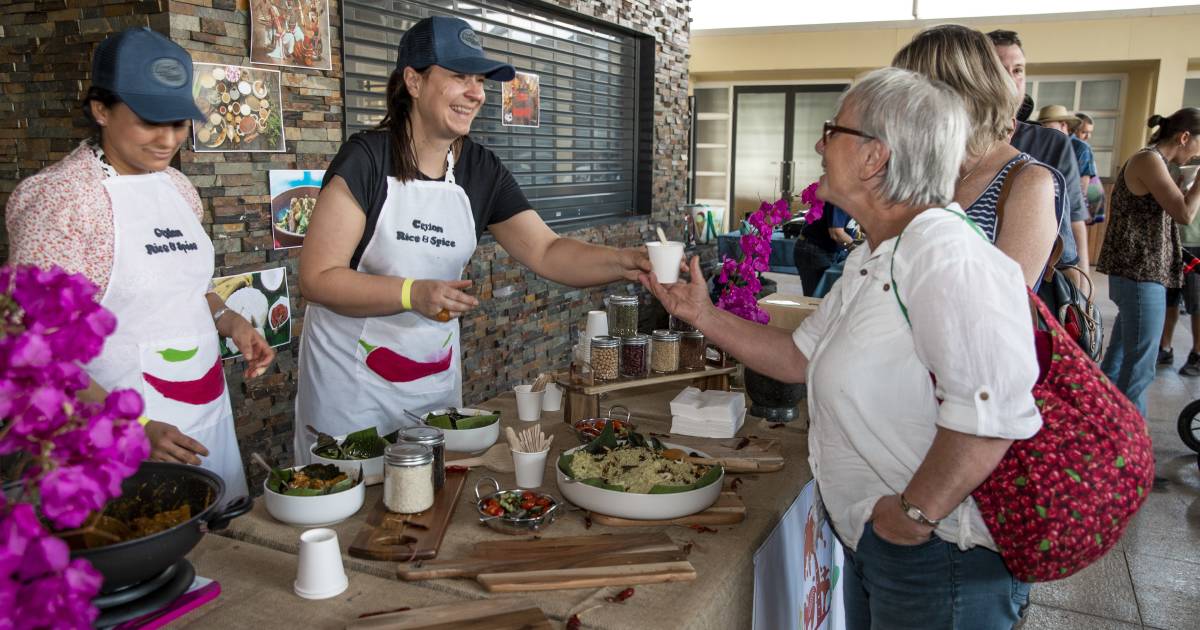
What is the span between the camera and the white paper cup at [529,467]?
6.34 feet

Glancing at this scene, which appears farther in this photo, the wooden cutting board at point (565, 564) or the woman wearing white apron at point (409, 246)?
the woman wearing white apron at point (409, 246)

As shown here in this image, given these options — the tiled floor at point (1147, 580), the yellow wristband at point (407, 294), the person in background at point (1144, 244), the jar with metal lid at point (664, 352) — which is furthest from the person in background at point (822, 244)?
the yellow wristband at point (407, 294)

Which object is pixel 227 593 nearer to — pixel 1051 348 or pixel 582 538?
pixel 582 538

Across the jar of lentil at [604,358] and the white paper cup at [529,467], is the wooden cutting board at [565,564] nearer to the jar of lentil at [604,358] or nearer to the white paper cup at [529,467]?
the white paper cup at [529,467]

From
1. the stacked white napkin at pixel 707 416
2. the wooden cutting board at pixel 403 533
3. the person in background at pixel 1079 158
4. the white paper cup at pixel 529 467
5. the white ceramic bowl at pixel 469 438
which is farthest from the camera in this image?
the person in background at pixel 1079 158

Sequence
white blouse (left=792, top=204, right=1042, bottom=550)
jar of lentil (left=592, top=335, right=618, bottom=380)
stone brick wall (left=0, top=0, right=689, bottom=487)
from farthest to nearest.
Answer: stone brick wall (left=0, top=0, right=689, bottom=487) → jar of lentil (left=592, top=335, right=618, bottom=380) → white blouse (left=792, top=204, right=1042, bottom=550)

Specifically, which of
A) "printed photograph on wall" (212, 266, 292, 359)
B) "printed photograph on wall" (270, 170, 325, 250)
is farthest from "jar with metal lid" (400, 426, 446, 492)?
"printed photograph on wall" (270, 170, 325, 250)

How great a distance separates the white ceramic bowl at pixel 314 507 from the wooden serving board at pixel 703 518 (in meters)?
0.49

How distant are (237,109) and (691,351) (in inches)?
71.9

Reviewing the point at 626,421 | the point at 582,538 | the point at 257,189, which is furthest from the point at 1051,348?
the point at 257,189

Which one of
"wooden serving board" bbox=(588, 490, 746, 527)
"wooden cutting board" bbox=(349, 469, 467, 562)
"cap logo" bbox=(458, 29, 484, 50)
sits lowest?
"wooden serving board" bbox=(588, 490, 746, 527)

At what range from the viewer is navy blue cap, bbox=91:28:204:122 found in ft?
6.39

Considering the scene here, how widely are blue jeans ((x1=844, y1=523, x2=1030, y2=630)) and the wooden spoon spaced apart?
2.82 feet

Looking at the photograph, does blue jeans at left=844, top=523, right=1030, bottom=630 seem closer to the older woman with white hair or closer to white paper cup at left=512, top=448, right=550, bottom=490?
the older woman with white hair
